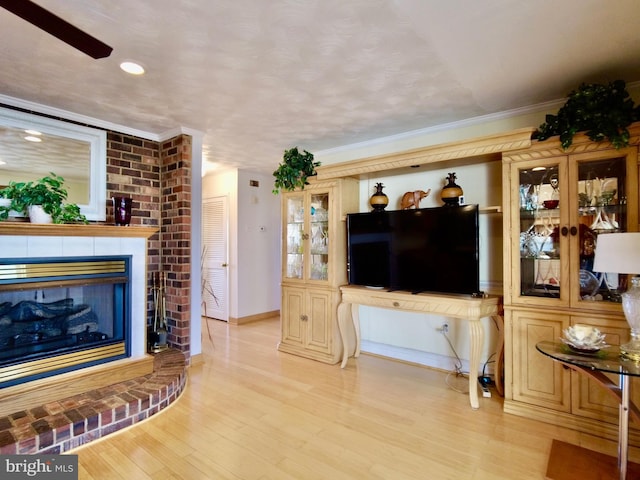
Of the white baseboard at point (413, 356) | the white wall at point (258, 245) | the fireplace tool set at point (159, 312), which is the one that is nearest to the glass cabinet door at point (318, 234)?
the white baseboard at point (413, 356)

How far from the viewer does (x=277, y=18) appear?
1.76m

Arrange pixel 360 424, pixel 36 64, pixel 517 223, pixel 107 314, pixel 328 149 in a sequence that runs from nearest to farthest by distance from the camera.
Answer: pixel 36 64 → pixel 360 424 → pixel 517 223 → pixel 107 314 → pixel 328 149

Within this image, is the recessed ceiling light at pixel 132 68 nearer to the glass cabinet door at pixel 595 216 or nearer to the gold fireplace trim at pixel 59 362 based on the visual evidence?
the gold fireplace trim at pixel 59 362

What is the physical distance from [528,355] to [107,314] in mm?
3371

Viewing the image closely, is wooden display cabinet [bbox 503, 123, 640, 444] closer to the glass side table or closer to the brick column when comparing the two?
the glass side table

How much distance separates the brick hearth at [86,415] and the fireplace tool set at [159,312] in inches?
24.9

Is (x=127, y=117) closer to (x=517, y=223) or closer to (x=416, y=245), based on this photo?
(x=416, y=245)

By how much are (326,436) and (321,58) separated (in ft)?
7.93

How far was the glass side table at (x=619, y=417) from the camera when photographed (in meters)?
1.74

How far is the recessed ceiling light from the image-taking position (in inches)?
86.2

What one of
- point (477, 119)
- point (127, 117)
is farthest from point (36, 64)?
point (477, 119)

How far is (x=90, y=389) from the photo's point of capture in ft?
8.46

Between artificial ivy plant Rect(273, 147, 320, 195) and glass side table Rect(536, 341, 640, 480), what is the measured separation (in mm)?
2638

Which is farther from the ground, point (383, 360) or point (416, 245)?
point (416, 245)
